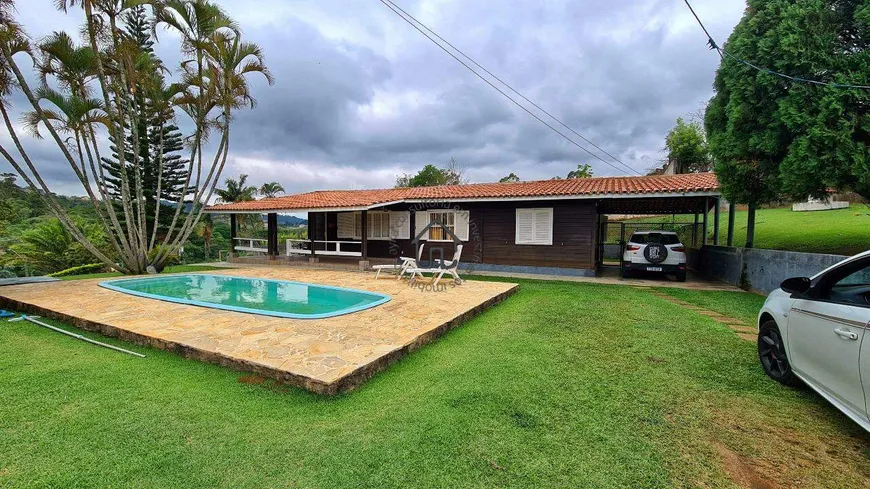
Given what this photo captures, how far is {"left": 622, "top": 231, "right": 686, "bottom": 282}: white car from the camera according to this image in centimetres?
1082

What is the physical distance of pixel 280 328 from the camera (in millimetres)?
5234

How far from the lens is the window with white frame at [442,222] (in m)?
14.9

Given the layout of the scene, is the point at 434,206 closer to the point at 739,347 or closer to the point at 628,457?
the point at 739,347

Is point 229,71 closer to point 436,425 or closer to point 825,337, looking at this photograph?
point 436,425

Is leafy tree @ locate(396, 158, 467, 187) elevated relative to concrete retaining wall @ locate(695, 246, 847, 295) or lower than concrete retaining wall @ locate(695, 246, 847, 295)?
elevated

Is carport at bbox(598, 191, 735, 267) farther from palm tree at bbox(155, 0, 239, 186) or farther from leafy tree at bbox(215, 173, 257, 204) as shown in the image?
leafy tree at bbox(215, 173, 257, 204)

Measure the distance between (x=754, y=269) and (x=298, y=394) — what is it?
11007 mm

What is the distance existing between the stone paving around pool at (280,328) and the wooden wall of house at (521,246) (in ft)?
17.5

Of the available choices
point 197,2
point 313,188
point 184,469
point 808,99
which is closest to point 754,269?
point 808,99

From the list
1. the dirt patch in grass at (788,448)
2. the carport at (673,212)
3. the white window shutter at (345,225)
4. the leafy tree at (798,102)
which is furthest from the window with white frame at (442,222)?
the dirt patch in grass at (788,448)

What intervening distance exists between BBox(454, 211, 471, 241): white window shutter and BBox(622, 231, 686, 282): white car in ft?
18.9

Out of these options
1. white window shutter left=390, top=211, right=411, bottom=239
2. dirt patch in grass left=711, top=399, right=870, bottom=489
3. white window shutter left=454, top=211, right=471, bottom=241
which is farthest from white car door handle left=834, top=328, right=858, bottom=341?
white window shutter left=390, top=211, right=411, bottom=239

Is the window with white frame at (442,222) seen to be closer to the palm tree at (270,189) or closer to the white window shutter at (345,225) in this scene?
the white window shutter at (345,225)

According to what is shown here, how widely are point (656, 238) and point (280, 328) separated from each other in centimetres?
1093
